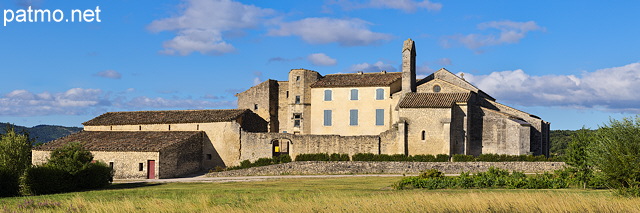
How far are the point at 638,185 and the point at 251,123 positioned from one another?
125 ft

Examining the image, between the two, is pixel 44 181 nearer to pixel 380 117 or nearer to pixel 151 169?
pixel 151 169

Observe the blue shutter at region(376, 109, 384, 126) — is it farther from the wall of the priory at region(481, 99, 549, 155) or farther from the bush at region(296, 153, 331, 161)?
the wall of the priory at region(481, 99, 549, 155)

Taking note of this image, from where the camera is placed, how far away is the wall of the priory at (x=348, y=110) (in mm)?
54906

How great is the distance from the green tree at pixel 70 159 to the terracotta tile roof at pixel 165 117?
14.5 meters

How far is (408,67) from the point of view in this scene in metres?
54.2

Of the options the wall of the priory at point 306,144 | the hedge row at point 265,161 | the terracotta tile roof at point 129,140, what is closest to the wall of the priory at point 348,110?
the wall of the priory at point 306,144

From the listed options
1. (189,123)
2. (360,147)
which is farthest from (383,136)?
(189,123)

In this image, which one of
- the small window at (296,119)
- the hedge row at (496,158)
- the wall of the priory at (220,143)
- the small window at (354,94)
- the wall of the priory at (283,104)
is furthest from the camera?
the wall of the priory at (283,104)

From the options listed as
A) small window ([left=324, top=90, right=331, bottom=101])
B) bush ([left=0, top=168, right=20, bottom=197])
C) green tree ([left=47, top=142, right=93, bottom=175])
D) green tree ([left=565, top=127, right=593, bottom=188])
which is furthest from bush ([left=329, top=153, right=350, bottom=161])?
bush ([left=0, top=168, right=20, bottom=197])

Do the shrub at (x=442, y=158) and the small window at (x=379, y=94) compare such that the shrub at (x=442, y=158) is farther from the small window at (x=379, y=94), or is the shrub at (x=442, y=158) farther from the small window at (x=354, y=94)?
the small window at (x=354, y=94)

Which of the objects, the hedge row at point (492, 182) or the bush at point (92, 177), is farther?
the bush at point (92, 177)

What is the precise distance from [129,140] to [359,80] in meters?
20.9

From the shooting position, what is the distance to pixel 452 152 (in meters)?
49.5

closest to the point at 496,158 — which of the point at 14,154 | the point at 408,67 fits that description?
the point at 408,67
